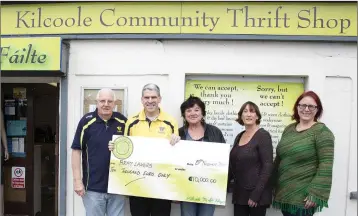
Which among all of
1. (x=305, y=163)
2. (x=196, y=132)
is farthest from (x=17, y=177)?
(x=305, y=163)

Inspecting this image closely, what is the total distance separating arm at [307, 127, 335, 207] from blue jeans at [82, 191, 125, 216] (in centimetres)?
199

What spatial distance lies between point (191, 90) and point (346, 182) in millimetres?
2256

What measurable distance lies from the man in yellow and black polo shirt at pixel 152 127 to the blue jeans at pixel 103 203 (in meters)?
0.18

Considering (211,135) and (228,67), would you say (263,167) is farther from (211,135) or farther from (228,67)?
(228,67)

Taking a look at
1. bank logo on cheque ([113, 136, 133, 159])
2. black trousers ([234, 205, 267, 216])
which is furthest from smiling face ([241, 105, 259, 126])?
bank logo on cheque ([113, 136, 133, 159])

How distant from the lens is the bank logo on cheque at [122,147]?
10.7 ft

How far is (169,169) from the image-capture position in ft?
10.7

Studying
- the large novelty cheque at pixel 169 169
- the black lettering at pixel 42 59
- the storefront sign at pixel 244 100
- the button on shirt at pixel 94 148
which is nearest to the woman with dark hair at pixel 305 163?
the large novelty cheque at pixel 169 169

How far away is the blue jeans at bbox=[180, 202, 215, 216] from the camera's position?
3.33m

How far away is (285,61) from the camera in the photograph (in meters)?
3.79

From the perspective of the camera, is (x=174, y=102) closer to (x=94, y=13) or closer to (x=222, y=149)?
(x=222, y=149)

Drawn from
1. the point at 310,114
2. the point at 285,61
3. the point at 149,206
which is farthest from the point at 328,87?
the point at 149,206

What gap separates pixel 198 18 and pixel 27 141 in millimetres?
3237

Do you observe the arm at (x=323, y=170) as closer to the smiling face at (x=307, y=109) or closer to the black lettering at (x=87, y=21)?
the smiling face at (x=307, y=109)
